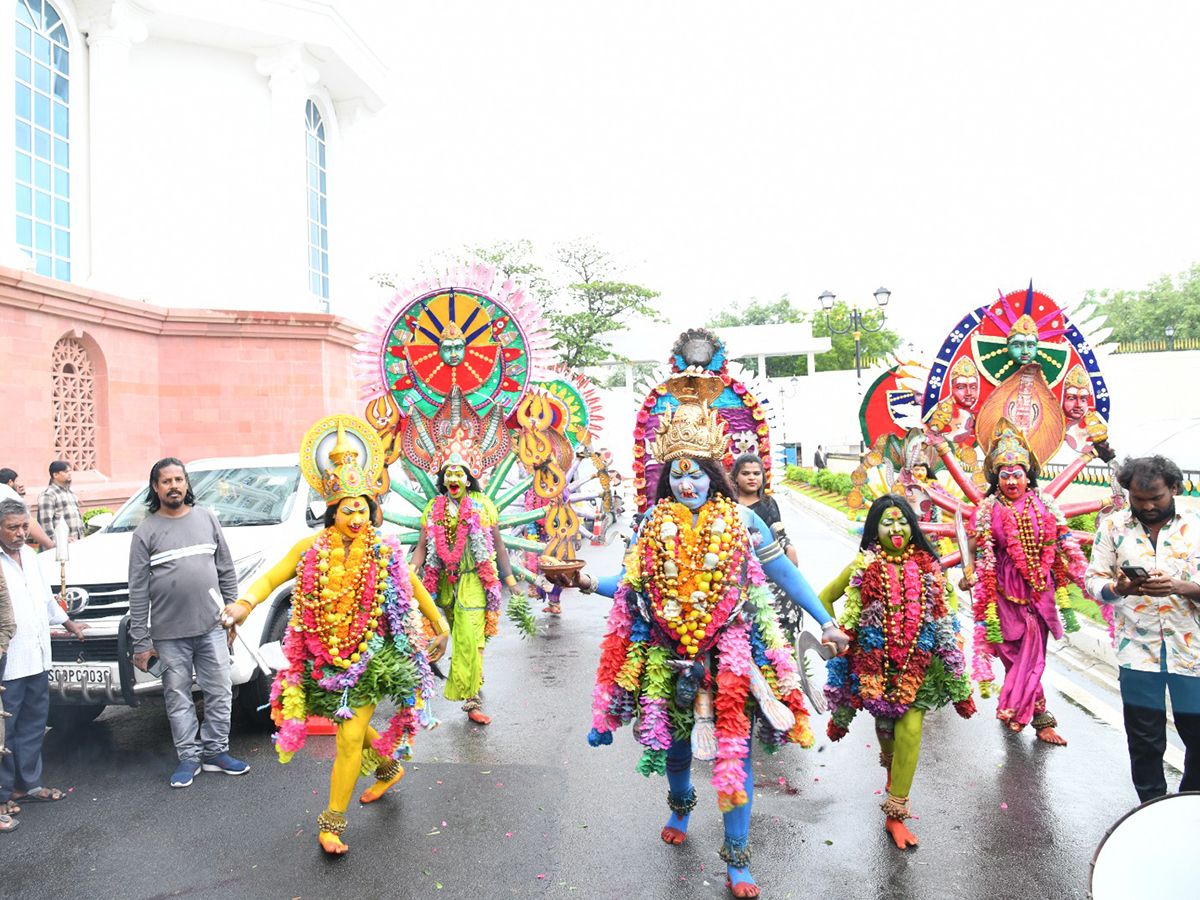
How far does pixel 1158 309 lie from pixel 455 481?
56978 millimetres

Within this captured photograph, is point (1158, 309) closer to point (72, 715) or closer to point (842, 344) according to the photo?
point (842, 344)

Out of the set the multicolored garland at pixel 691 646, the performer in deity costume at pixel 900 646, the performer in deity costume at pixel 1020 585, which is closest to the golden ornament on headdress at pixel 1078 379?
the performer in deity costume at pixel 1020 585

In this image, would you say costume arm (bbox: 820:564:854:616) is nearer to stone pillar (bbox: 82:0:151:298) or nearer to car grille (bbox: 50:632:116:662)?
car grille (bbox: 50:632:116:662)

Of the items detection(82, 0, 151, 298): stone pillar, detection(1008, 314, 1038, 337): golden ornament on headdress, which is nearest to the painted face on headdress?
detection(1008, 314, 1038, 337): golden ornament on headdress

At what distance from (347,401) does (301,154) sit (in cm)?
545

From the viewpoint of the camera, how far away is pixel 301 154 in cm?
1858

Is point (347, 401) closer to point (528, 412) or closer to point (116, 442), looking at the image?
point (116, 442)

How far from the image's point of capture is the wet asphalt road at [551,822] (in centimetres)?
396

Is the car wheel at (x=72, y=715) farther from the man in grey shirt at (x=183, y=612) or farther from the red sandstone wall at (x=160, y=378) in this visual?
the red sandstone wall at (x=160, y=378)

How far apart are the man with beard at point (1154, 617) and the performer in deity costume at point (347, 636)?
11.4 feet

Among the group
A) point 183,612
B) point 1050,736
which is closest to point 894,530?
point 1050,736

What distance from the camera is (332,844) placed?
13.9ft

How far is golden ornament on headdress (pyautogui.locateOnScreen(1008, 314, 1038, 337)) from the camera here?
708cm

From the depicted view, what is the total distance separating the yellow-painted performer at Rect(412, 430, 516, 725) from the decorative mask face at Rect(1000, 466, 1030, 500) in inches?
136
